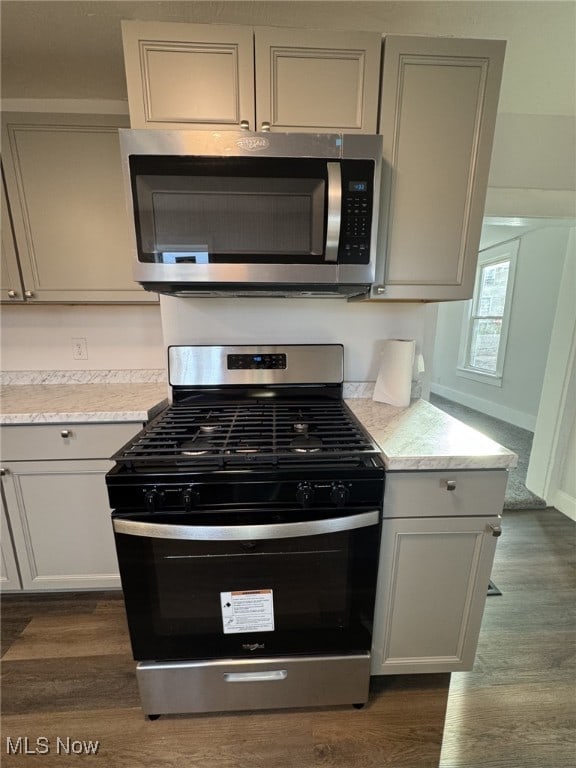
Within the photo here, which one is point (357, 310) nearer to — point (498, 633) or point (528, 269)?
point (498, 633)

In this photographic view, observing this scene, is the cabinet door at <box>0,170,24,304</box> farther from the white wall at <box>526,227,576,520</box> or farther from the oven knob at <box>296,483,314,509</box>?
the white wall at <box>526,227,576,520</box>

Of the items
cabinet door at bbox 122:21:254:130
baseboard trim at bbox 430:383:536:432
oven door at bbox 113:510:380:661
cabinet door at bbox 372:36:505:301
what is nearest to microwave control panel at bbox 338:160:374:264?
cabinet door at bbox 372:36:505:301

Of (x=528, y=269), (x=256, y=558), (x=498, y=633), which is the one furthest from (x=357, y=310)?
(x=528, y=269)

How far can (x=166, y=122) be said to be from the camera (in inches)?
44.8

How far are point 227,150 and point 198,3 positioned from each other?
26.8 inches

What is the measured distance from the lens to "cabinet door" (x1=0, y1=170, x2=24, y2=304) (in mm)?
1534

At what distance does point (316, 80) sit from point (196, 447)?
1.34 metres

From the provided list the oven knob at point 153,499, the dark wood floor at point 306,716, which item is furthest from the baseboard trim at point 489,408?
the oven knob at point 153,499

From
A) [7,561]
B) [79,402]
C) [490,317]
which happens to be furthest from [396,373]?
[490,317]

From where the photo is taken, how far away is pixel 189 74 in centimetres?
111

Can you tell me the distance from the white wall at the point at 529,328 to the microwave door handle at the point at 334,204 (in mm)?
3808

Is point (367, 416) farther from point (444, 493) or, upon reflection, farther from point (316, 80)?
point (316, 80)

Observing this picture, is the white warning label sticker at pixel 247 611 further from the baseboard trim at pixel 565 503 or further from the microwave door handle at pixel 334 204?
the baseboard trim at pixel 565 503

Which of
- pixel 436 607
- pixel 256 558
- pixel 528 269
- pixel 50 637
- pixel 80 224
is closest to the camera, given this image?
pixel 256 558
